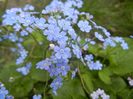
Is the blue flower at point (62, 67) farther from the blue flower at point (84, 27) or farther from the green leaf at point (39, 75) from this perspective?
the green leaf at point (39, 75)

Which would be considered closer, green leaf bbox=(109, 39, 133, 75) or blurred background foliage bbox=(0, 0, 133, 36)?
green leaf bbox=(109, 39, 133, 75)

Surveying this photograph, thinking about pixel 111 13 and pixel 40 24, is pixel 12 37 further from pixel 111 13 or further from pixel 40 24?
pixel 111 13

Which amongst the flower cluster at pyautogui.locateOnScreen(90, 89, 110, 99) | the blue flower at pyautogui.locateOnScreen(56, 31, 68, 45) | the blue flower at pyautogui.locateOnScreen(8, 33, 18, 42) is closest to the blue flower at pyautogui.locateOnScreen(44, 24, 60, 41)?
the blue flower at pyautogui.locateOnScreen(56, 31, 68, 45)

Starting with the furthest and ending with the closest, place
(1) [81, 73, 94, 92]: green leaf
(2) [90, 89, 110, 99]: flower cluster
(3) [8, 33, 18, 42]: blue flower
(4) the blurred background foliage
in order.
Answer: (4) the blurred background foliage, (3) [8, 33, 18, 42]: blue flower, (1) [81, 73, 94, 92]: green leaf, (2) [90, 89, 110, 99]: flower cluster

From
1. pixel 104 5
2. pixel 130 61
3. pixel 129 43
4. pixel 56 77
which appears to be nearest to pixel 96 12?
pixel 104 5

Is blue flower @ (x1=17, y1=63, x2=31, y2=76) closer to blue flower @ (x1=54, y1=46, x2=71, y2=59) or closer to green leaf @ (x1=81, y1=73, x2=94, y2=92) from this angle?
green leaf @ (x1=81, y1=73, x2=94, y2=92)

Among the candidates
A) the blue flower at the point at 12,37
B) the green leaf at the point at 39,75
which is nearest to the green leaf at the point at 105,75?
the green leaf at the point at 39,75

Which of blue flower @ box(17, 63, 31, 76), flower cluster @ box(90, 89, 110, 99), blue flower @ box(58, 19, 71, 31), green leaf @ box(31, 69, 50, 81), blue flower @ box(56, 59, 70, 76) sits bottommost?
flower cluster @ box(90, 89, 110, 99)

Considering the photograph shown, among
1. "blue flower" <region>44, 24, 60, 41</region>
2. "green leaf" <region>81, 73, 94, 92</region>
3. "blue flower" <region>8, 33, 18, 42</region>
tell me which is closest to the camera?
"blue flower" <region>44, 24, 60, 41</region>
